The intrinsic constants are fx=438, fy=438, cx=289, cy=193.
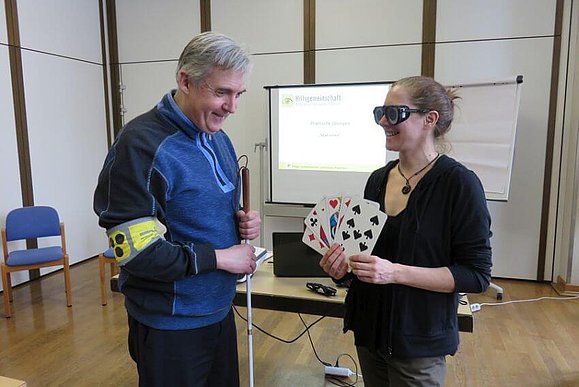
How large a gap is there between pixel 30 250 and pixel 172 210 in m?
3.42

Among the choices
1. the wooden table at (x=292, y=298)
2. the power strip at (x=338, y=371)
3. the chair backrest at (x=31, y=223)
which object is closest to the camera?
the wooden table at (x=292, y=298)

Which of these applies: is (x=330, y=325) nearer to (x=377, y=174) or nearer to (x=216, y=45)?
(x=377, y=174)

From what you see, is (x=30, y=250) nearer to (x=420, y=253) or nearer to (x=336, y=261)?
(x=336, y=261)

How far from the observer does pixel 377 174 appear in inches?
59.0

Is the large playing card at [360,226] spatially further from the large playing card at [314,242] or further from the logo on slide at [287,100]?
the logo on slide at [287,100]

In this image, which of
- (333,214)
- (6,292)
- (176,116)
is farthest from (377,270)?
(6,292)

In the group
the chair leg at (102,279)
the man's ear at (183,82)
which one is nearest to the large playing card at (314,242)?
the man's ear at (183,82)

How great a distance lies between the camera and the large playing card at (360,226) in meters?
1.29

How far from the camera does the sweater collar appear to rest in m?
1.23

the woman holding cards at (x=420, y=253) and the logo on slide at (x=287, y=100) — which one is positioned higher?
the logo on slide at (x=287, y=100)

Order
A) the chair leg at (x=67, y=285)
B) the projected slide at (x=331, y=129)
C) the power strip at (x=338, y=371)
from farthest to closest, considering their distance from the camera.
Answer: the projected slide at (x=331, y=129)
the chair leg at (x=67, y=285)
the power strip at (x=338, y=371)

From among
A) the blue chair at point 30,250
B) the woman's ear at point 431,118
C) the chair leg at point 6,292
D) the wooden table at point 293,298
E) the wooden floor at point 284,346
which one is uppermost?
the woman's ear at point 431,118

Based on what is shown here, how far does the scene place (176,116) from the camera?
1.23 meters

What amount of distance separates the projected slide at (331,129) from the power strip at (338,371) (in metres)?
2.20
